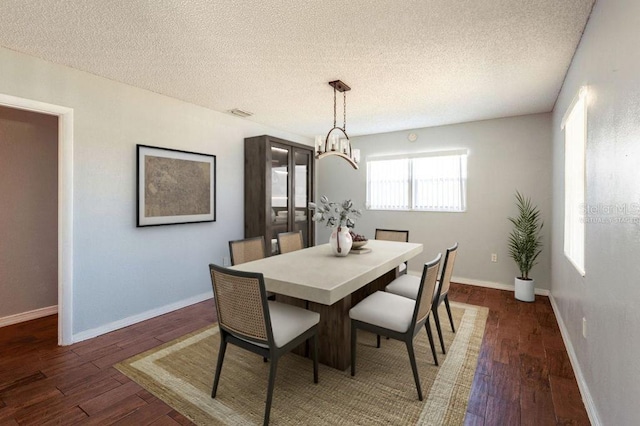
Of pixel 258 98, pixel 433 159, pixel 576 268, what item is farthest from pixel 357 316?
pixel 433 159

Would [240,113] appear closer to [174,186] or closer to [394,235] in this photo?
[174,186]

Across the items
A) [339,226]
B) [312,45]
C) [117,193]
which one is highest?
[312,45]

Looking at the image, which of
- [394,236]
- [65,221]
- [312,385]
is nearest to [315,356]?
[312,385]

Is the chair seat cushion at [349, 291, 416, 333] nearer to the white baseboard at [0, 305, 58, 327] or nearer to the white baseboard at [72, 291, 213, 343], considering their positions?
the white baseboard at [72, 291, 213, 343]

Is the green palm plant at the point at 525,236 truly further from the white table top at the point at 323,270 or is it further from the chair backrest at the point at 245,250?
the chair backrest at the point at 245,250

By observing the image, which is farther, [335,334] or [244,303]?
[335,334]

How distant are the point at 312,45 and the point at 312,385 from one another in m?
2.36

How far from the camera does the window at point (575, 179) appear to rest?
2.20m

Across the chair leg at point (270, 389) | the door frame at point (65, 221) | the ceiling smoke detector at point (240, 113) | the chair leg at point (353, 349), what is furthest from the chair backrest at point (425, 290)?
the ceiling smoke detector at point (240, 113)

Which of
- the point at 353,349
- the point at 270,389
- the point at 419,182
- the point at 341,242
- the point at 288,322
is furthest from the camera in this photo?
the point at 419,182

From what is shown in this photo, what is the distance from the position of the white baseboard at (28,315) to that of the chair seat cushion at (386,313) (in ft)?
11.4

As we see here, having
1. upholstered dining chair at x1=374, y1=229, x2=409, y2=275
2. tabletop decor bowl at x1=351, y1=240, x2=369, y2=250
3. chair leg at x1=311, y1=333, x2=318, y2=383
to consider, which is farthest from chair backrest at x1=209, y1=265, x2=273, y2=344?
upholstered dining chair at x1=374, y1=229, x2=409, y2=275

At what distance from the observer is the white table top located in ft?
5.60

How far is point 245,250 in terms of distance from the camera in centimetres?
287
